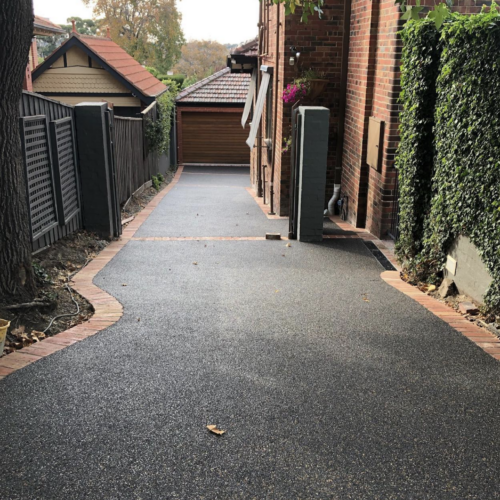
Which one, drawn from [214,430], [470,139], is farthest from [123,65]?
[214,430]

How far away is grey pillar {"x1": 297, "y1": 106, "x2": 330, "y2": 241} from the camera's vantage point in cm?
834

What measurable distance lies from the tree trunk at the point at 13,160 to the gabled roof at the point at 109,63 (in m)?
13.9

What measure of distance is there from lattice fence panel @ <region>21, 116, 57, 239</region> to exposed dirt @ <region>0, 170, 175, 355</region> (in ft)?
1.29

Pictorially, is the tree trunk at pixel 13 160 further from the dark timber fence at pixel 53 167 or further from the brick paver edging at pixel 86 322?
the dark timber fence at pixel 53 167

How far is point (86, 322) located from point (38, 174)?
2638mm

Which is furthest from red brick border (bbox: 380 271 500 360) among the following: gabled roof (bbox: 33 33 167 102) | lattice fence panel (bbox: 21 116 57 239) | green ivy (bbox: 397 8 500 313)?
gabled roof (bbox: 33 33 167 102)

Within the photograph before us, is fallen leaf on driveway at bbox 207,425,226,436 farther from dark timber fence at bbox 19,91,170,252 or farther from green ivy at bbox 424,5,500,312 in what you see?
dark timber fence at bbox 19,91,170,252

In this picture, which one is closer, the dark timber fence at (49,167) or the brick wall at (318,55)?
the dark timber fence at (49,167)

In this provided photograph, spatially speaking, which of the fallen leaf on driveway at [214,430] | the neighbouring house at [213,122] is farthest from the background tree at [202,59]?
the fallen leaf on driveway at [214,430]

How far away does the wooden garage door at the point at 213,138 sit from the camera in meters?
24.9

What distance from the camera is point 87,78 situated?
19172 mm

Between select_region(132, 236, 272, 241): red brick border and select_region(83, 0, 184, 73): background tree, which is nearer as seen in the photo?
select_region(132, 236, 272, 241): red brick border

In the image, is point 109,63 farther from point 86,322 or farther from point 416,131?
point 86,322

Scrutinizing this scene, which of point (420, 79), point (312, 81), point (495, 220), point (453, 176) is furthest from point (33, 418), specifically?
point (312, 81)
